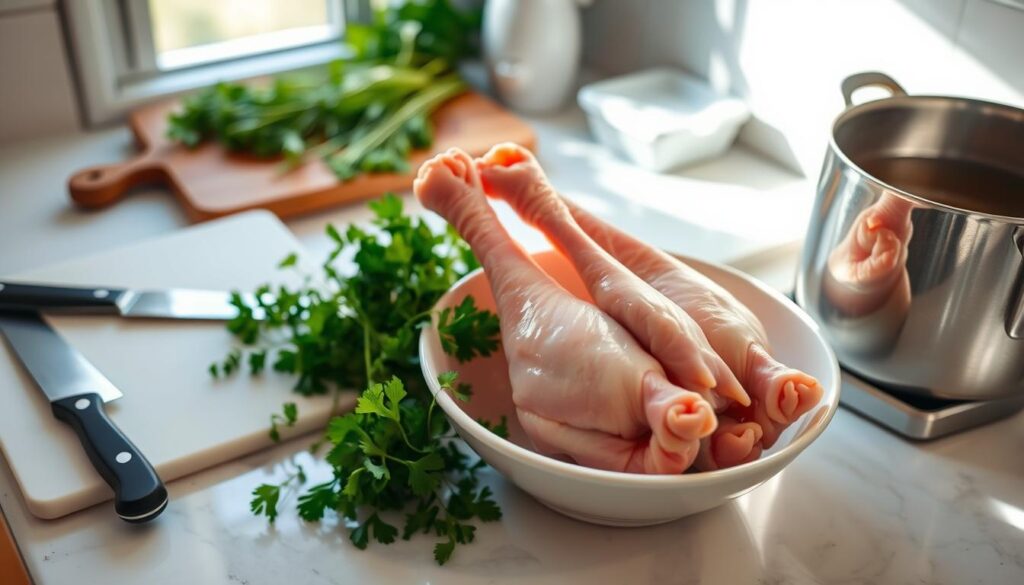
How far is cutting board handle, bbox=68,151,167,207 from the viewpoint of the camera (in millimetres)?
1267

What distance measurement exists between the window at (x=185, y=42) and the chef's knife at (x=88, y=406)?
1.75ft

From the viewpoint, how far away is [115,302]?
1027 mm

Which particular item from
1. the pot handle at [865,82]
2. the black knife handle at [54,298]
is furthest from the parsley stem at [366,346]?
the pot handle at [865,82]

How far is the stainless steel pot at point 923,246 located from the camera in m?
0.82

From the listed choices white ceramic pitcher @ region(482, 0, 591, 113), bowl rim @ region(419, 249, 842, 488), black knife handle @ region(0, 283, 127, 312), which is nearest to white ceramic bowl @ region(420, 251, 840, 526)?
bowl rim @ region(419, 249, 842, 488)

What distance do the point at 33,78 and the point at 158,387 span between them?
25.9 inches

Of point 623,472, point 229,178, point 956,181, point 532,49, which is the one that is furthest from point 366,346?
point 532,49

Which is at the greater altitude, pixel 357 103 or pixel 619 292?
pixel 619 292

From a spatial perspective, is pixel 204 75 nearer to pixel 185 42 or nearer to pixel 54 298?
pixel 185 42

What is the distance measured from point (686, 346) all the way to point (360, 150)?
0.72 m

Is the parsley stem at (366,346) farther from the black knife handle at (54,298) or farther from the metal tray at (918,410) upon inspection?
the metal tray at (918,410)

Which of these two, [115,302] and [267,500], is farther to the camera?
[115,302]

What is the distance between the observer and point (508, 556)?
0.80m

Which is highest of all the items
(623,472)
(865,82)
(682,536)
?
(865,82)
